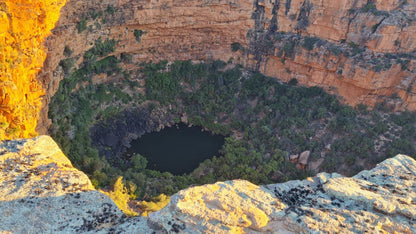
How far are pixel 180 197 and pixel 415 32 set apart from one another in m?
26.4

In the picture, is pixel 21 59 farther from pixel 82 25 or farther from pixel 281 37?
pixel 281 37

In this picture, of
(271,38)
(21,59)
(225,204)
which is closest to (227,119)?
(271,38)

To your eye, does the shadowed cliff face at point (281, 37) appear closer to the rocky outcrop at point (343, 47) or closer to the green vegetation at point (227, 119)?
the rocky outcrop at point (343, 47)

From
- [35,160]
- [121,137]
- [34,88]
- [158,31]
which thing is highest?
[158,31]

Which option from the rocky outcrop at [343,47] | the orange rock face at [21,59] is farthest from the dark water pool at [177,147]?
the orange rock face at [21,59]

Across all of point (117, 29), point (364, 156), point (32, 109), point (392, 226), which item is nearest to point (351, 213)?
point (392, 226)

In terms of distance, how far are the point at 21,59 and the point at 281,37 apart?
2382 cm

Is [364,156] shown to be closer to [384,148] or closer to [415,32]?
[384,148]

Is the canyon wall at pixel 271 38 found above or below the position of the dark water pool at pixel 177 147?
above

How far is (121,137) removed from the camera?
27234mm

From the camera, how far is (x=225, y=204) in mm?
9383

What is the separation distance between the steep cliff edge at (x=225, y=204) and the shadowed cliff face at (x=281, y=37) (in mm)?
11931

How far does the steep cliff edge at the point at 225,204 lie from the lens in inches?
358

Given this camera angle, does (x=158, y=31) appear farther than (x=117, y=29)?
Yes
